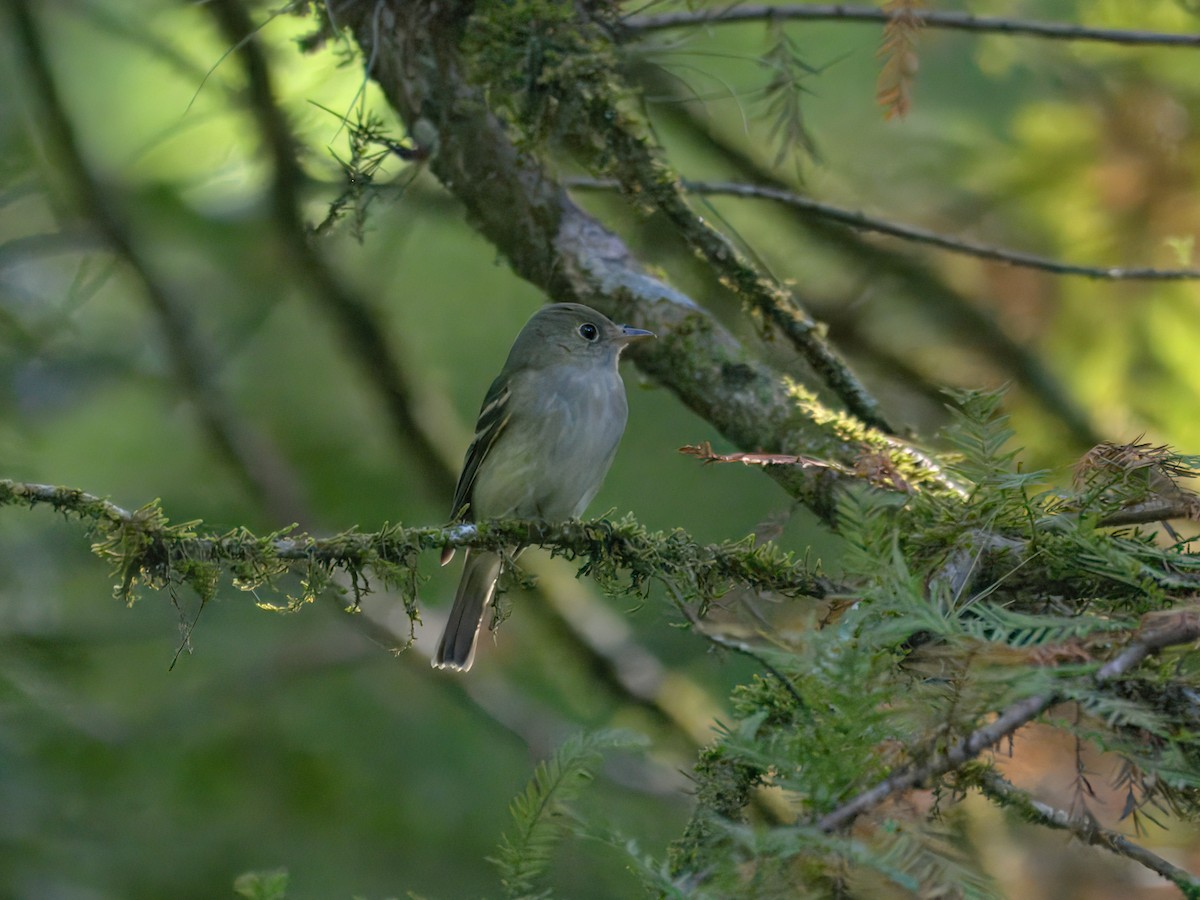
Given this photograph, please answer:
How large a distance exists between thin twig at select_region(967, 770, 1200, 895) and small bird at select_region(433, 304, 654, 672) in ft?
9.29

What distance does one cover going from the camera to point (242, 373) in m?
Result: 7.80

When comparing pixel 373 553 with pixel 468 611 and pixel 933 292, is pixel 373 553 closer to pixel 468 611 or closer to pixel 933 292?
pixel 468 611

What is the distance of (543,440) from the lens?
4.95 m

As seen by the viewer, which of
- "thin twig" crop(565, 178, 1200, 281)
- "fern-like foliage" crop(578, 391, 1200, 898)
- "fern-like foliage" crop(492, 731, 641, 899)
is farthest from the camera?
"thin twig" crop(565, 178, 1200, 281)

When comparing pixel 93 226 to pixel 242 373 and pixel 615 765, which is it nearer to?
pixel 242 373

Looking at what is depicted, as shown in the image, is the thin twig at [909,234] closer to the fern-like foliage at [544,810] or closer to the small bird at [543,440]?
the small bird at [543,440]

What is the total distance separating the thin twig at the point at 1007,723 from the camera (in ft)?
5.74

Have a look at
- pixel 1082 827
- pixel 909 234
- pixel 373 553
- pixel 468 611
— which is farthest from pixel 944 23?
pixel 468 611

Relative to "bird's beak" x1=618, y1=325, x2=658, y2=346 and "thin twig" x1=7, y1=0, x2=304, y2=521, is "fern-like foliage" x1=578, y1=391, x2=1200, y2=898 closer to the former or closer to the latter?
"bird's beak" x1=618, y1=325, x2=658, y2=346

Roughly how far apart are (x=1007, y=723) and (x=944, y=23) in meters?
3.08

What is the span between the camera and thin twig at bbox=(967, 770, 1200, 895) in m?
2.04

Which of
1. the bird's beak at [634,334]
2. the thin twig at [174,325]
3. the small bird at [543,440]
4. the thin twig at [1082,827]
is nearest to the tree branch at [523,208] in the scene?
the bird's beak at [634,334]

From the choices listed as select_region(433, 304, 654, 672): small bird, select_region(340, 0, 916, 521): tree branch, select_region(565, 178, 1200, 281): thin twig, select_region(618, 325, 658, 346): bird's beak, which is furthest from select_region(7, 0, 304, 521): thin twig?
select_region(565, 178, 1200, 281): thin twig

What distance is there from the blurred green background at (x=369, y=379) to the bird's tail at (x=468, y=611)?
275 millimetres
